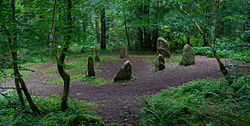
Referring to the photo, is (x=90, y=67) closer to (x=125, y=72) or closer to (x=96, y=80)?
(x=96, y=80)

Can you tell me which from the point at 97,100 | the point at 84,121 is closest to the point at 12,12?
the point at 84,121

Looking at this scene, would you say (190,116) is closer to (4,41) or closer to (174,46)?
(4,41)

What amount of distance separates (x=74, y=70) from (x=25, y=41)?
842 cm

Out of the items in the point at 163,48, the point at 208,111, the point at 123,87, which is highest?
the point at 163,48

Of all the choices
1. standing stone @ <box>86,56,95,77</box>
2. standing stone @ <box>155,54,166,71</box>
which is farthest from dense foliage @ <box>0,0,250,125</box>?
standing stone @ <box>86,56,95,77</box>

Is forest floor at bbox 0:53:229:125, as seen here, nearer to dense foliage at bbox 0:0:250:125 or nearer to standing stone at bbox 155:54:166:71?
standing stone at bbox 155:54:166:71

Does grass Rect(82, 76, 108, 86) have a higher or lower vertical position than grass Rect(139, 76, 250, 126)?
lower

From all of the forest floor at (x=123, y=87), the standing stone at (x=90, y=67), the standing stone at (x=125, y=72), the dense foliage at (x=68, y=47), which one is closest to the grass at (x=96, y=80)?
the forest floor at (x=123, y=87)

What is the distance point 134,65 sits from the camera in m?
12.2

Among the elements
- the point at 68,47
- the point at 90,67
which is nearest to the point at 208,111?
the point at 68,47

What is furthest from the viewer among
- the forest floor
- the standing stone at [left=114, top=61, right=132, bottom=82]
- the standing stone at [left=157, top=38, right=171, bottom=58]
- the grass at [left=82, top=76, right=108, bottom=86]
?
the standing stone at [left=157, top=38, right=171, bottom=58]

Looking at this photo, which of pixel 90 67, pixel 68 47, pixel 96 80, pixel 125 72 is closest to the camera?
pixel 68 47

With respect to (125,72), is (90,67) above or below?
above

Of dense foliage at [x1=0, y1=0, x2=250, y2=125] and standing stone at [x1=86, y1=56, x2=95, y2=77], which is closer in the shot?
dense foliage at [x1=0, y1=0, x2=250, y2=125]
